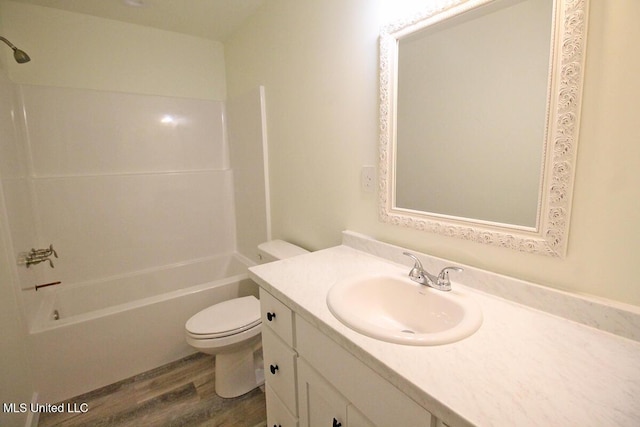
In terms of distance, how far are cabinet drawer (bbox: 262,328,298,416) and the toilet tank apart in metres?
0.63

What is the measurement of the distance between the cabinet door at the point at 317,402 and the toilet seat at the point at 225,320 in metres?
0.71

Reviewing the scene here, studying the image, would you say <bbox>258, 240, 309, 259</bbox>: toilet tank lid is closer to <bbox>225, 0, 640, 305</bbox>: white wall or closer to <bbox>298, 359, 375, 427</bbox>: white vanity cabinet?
<bbox>225, 0, 640, 305</bbox>: white wall

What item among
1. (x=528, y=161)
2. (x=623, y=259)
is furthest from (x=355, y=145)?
(x=623, y=259)

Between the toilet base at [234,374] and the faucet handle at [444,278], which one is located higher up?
the faucet handle at [444,278]

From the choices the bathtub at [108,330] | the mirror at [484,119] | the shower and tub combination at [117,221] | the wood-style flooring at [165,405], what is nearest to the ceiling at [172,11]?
the shower and tub combination at [117,221]

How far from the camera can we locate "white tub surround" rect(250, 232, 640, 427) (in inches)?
20.3

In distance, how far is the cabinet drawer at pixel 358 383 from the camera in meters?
0.63

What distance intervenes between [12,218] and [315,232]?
165cm

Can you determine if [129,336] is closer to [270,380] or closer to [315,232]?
[270,380]

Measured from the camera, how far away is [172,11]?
2.06m

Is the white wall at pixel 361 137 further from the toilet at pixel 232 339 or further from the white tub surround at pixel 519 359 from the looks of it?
the toilet at pixel 232 339

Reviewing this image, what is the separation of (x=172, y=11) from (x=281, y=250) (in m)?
1.86

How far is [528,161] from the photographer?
0.87 metres

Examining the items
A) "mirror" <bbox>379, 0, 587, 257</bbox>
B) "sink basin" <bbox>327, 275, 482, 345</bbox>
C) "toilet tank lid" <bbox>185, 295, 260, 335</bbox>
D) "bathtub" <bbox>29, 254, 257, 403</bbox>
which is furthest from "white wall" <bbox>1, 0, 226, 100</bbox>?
"sink basin" <bbox>327, 275, 482, 345</bbox>
